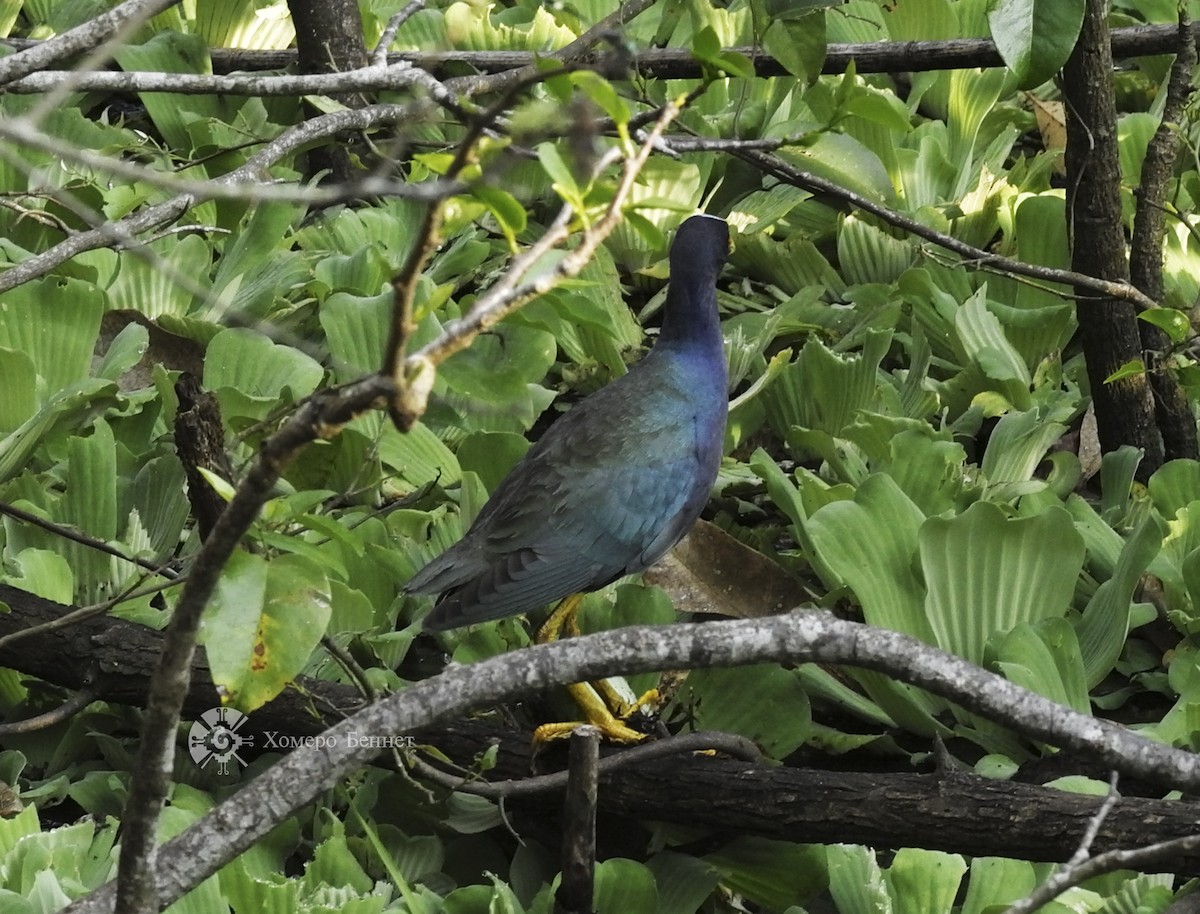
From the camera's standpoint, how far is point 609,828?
2.27 metres

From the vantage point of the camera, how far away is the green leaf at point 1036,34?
162 cm

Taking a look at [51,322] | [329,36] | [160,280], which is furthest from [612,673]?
[329,36]

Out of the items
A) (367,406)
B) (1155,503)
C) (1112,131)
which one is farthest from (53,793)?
(1112,131)

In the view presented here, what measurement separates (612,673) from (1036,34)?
816mm

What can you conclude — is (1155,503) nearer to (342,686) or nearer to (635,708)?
(635,708)

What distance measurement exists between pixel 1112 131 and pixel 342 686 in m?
1.63

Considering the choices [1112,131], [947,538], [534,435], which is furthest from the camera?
[534,435]

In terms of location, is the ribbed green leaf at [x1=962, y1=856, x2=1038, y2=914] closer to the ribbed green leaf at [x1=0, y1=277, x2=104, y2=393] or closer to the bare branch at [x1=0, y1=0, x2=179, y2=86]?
the bare branch at [x1=0, y1=0, x2=179, y2=86]

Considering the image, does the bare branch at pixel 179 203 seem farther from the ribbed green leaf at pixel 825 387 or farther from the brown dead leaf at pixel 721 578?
the ribbed green leaf at pixel 825 387

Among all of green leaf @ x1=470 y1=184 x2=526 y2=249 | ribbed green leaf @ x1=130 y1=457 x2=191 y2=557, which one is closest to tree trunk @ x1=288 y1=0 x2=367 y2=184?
ribbed green leaf @ x1=130 y1=457 x2=191 y2=557

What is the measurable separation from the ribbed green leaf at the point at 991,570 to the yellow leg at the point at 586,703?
0.50 meters

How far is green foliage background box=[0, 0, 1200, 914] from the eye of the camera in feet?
6.51

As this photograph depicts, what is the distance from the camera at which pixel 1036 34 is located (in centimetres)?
163

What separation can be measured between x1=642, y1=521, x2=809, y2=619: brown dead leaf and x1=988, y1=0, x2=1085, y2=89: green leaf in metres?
1.18
